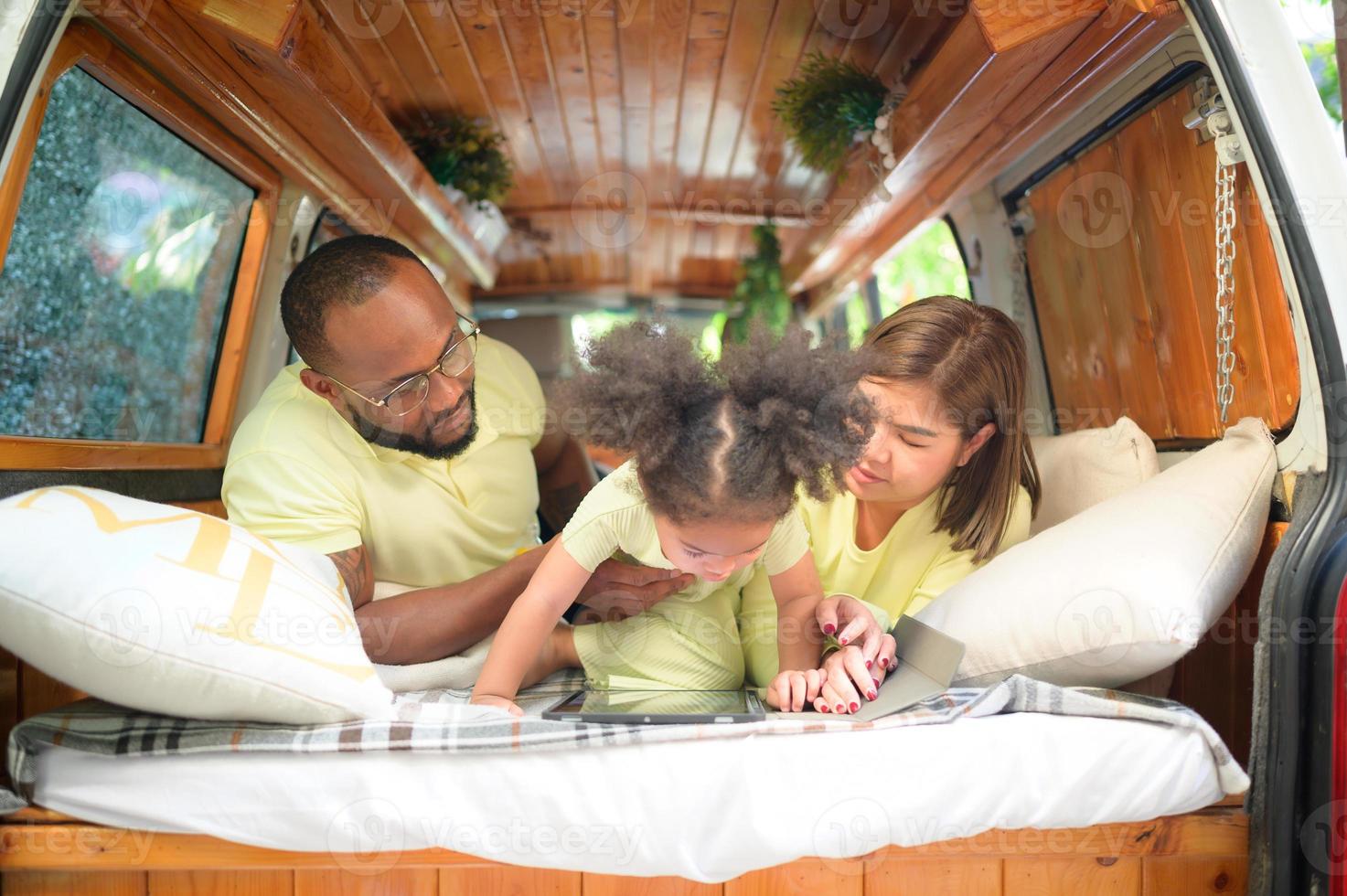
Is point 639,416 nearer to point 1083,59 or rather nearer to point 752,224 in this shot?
point 1083,59

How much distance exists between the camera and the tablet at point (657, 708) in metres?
1.54

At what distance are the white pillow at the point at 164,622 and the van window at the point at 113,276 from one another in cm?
74

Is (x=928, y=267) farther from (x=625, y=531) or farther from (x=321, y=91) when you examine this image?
(x=625, y=531)

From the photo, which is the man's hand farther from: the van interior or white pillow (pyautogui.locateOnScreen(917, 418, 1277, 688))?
white pillow (pyautogui.locateOnScreen(917, 418, 1277, 688))

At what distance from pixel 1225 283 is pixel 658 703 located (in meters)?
1.29

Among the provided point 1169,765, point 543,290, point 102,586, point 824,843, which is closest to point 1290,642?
point 1169,765

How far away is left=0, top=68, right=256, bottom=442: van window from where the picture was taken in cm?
208

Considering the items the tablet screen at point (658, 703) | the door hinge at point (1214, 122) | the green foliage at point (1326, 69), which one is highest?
→ the green foliage at point (1326, 69)

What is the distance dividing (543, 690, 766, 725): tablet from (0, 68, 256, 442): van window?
128 centimetres

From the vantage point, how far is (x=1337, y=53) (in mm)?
2047

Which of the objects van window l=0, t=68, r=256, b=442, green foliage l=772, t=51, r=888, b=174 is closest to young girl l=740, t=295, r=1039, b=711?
green foliage l=772, t=51, r=888, b=174

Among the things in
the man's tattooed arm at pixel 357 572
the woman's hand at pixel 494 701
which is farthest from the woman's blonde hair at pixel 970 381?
the man's tattooed arm at pixel 357 572

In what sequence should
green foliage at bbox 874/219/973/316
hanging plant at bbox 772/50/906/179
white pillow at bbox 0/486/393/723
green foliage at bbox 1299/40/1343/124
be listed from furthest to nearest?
green foliage at bbox 1299/40/1343/124, green foliage at bbox 874/219/973/316, hanging plant at bbox 772/50/906/179, white pillow at bbox 0/486/393/723

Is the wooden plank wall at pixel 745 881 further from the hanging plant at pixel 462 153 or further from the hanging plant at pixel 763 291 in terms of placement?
the hanging plant at pixel 763 291
